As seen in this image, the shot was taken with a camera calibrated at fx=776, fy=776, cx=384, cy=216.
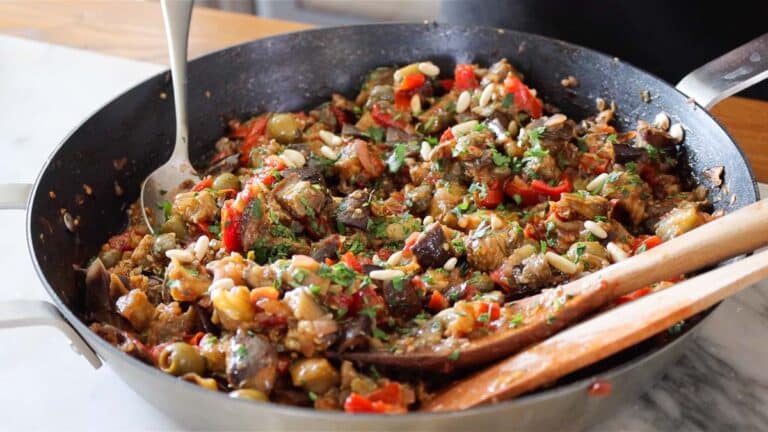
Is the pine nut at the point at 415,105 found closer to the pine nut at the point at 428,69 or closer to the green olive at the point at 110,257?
the pine nut at the point at 428,69

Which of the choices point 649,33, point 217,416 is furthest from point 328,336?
point 649,33

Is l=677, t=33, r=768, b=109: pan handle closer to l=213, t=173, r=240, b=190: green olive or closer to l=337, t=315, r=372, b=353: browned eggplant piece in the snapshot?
l=337, t=315, r=372, b=353: browned eggplant piece

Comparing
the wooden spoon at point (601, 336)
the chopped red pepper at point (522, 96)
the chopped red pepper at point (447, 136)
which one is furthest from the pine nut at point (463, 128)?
the wooden spoon at point (601, 336)

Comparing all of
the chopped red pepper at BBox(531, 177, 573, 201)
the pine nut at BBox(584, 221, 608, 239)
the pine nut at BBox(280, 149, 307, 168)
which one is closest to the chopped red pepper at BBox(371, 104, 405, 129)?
the pine nut at BBox(280, 149, 307, 168)

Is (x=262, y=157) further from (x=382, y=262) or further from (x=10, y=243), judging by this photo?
(x=10, y=243)

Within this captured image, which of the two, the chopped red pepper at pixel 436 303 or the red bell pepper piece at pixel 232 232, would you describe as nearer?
the chopped red pepper at pixel 436 303

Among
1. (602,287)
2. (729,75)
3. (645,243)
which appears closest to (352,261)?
(602,287)
